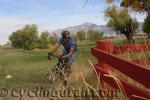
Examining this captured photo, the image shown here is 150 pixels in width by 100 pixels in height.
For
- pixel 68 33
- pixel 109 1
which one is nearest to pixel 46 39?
pixel 109 1

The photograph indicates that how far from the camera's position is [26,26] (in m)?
138

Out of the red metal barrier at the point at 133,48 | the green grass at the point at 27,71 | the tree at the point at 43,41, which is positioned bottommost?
the tree at the point at 43,41

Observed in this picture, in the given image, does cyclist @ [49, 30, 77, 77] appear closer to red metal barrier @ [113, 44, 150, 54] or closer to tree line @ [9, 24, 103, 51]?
red metal barrier @ [113, 44, 150, 54]

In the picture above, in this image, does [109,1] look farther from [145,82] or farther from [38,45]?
[38,45]

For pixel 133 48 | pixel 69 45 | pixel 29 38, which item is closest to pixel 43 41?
pixel 29 38

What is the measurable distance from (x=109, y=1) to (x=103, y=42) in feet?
62.1

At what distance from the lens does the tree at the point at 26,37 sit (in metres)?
123

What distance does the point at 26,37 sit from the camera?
132 m

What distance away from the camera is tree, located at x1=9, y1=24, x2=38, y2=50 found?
122938 mm

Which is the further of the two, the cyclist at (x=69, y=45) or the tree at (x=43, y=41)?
the tree at (x=43, y=41)

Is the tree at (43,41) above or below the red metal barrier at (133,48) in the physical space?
below

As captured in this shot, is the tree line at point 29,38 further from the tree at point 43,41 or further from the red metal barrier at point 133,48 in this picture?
the red metal barrier at point 133,48

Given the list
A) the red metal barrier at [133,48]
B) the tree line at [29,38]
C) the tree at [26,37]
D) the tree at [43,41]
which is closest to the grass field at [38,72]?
the red metal barrier at [133,48]

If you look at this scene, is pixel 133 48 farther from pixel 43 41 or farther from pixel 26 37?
pixel 43 41
